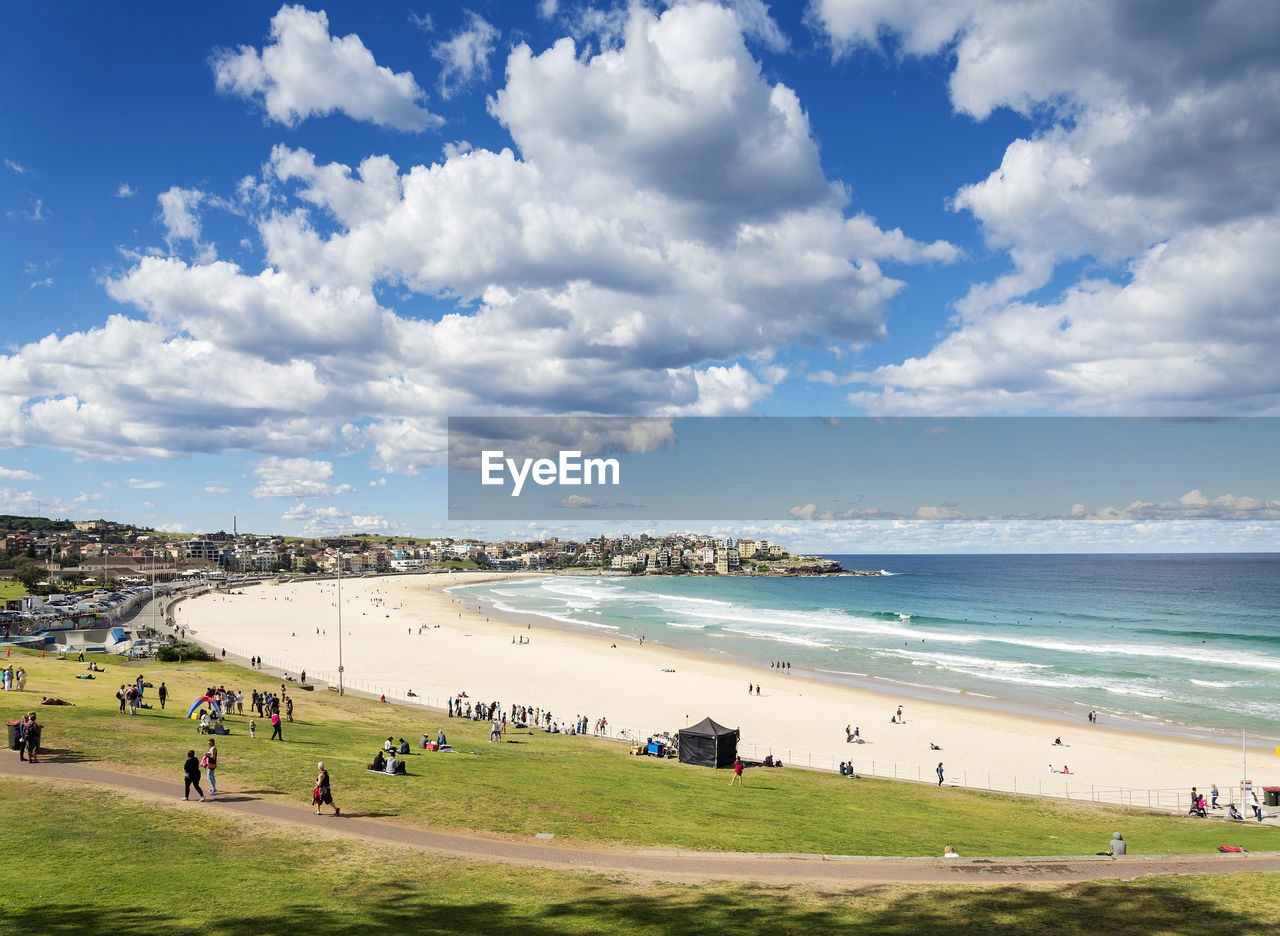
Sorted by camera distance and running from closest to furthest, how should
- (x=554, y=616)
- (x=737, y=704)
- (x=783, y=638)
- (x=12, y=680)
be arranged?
1. (x=12, y=680)
2. (x=737, y=704)
3. (x=783, y=638)
4. (x=554, y=616)

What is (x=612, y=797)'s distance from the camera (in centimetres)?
1833

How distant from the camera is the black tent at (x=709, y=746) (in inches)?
980

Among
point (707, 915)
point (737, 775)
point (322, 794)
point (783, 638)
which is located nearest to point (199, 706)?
point (322, 794)

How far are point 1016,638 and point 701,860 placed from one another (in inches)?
2844

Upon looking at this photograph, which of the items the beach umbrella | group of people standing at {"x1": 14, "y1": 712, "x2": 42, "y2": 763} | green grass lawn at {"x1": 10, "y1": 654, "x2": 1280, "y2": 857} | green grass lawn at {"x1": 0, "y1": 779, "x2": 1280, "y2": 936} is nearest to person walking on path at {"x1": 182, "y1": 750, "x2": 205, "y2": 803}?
green grass lawn at {"x1": 0, "y1": 779, "x2": 1280, "y2": 936}

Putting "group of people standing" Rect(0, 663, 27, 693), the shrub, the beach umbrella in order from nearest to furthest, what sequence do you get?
the beach umbrella
"group of people standing" Rect(0, 663, 27, 693)
the shrub

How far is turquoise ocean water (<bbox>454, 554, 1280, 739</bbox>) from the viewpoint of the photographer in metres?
46.2

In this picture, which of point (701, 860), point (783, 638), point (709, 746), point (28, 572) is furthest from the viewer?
point (28, 572)

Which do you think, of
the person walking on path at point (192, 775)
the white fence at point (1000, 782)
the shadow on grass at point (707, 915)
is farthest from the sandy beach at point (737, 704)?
the shadow on grass at point (707, 915)

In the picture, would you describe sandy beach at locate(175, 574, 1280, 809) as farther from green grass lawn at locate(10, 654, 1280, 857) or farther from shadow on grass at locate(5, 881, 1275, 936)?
shadow on grass at locate(5, 881, 1275, 936)

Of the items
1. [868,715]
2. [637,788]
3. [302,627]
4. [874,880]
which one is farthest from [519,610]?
[874,880]

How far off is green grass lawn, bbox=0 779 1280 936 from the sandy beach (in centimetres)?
A: 1614

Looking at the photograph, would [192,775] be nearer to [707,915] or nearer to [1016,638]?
[707,915]

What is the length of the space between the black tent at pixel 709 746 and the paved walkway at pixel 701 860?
35.0ft
